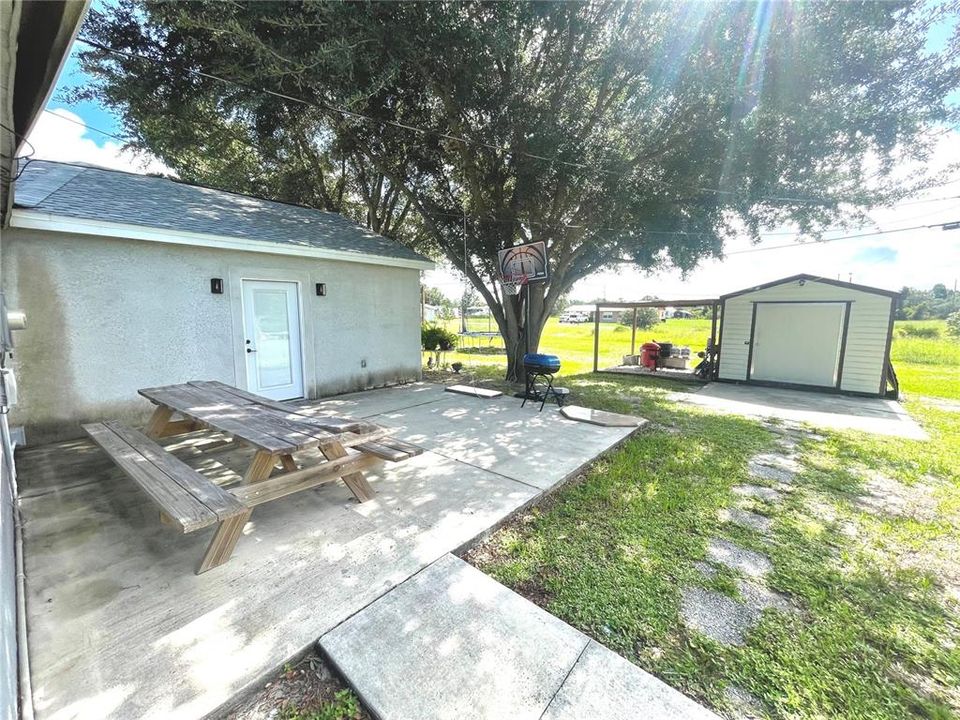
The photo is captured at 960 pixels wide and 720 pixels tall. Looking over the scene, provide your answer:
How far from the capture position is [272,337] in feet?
20.2

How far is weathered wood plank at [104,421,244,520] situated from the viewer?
6.95 ft

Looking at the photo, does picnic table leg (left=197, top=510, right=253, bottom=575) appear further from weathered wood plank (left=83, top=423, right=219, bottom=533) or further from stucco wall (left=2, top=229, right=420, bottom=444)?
stucco wall (left=2, top=229, right=420, bottom=444)

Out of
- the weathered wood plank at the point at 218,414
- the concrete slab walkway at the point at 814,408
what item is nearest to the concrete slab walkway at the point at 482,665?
the weathered wood plank at the point at 218,414

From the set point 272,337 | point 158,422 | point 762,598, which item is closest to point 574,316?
point 272,337

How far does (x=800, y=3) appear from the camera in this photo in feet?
16.1

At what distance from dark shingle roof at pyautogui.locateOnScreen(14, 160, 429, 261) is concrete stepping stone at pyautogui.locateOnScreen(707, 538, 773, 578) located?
632 centimetres

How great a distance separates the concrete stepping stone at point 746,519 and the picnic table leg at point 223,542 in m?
3.36

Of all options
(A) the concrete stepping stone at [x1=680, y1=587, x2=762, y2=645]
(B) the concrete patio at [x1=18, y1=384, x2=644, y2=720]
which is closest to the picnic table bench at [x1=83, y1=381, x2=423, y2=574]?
(B) the concrete patio at [x1=18, y1=384, x2=644, y2=720]

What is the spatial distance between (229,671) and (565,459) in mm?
3070

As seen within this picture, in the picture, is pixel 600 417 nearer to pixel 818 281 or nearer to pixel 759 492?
pixel 759 492

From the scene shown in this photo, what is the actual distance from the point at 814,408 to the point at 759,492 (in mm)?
4894

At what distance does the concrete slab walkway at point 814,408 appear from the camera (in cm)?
570

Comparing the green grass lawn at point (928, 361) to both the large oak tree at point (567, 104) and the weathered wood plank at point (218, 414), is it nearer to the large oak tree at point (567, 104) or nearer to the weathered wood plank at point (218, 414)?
the large oak tree at point (567, 104)

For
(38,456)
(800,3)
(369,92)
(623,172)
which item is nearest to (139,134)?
(369,92)
